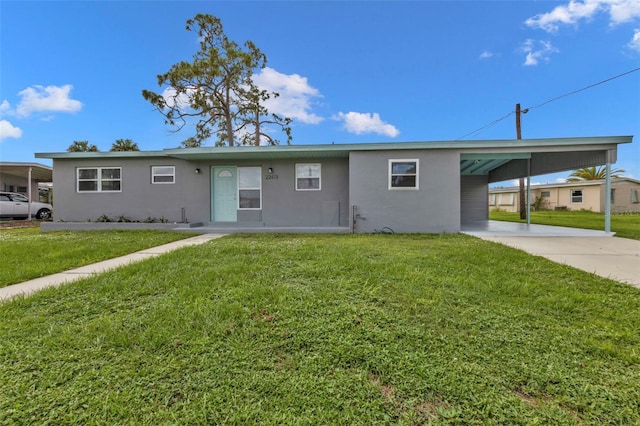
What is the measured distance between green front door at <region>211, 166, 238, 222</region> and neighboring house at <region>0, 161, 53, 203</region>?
10355 millimetres

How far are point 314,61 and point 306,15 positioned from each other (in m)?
3.05

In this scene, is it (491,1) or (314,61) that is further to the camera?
(314,61)

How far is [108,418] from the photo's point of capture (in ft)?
5.06

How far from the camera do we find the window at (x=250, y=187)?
33.9 ft

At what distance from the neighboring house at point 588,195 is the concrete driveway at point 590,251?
62.5 feet

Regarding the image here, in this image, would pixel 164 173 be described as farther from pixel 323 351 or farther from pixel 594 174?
pixel 594 174

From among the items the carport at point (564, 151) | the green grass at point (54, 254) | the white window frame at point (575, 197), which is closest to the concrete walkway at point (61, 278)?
the green grass at point (54, 254)

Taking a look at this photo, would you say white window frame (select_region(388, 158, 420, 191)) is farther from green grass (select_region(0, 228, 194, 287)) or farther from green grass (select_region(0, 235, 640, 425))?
green grass (select_region(0, 228, 194, 287))

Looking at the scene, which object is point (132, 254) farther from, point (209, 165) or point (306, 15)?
point (306, 15)

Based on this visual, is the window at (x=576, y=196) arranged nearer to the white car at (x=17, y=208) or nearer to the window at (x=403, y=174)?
the window at (x=403, y=174)

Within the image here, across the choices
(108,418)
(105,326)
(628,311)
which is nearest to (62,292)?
(105,326)

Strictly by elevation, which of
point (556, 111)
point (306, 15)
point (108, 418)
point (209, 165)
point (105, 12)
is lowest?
point (108, 418)

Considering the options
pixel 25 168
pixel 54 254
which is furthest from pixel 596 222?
pixel 25 168

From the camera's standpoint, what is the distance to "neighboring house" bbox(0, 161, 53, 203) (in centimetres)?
1387
